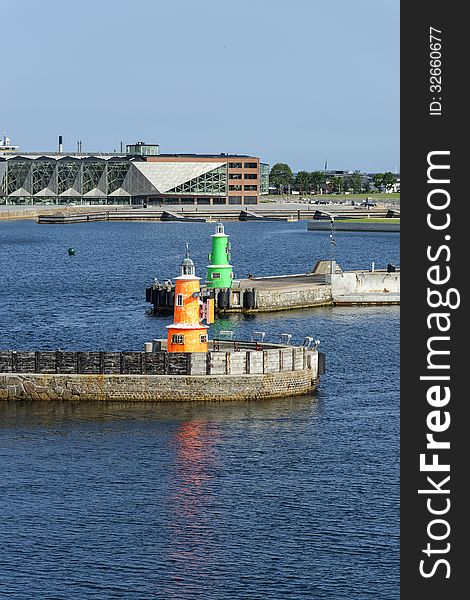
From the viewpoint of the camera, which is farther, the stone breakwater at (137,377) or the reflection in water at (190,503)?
the stone breakwater at (137,377)

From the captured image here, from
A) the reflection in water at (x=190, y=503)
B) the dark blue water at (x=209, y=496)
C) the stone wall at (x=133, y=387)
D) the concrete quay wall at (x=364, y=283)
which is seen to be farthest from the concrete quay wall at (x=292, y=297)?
the reflection in water at (x=190, y=503)

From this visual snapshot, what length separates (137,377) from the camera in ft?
215

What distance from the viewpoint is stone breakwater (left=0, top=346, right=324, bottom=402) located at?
215 feet

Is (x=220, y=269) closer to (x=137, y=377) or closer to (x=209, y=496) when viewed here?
(x=137, y=377)

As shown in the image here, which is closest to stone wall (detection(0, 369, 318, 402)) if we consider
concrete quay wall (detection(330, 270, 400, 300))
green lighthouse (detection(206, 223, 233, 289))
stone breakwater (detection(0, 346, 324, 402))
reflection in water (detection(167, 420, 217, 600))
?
stone breakwater (detection(0, 346, 324, 402))

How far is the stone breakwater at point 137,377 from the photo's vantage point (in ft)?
215

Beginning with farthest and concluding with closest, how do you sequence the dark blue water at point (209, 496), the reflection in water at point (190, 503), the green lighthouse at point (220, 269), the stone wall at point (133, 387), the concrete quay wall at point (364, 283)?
the concrete quay wall at point (364, 283) → the green lighthouse at point (220, 269) → the stone wall at point (133, 387) → the reflection in water at point (190, 503) → the dark blue water at point (209, 496)

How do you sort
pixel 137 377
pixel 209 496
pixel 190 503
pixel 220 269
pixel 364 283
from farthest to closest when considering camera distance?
pixel 364 283, pixel 220 269, pixel 137 377, pixel 209 496, pixel 190 503

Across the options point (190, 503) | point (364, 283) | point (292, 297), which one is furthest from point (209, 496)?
point (364, 283)

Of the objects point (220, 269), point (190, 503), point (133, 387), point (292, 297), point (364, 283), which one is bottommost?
point (190, 503)

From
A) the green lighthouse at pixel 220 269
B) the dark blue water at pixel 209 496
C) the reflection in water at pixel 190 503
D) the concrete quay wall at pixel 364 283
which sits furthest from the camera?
the concrete quay wall at pixel 364 283

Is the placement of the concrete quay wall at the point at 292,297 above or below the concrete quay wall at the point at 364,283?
below

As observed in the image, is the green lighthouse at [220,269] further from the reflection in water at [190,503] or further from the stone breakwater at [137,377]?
the reflection in water at [190,503]

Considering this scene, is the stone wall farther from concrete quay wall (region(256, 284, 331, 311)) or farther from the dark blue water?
concrete quay wall (region(256, 284, 331, 311))
